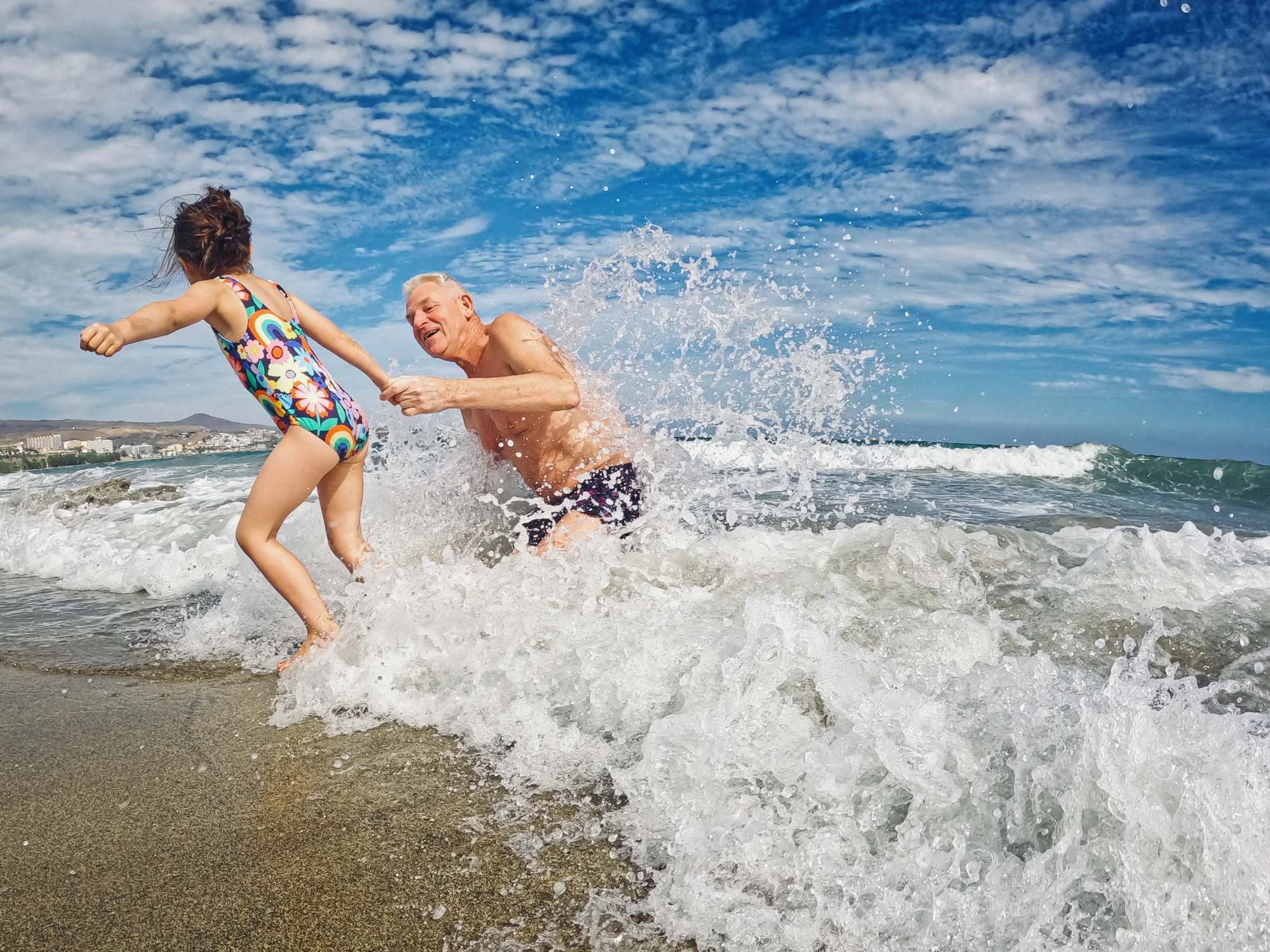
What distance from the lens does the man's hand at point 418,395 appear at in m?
3.10

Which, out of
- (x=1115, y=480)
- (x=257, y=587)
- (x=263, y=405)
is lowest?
(x=1115, y=480)

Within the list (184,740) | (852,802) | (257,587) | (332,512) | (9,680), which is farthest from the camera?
(257,587)

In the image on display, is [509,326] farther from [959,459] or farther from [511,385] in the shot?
[959,459]

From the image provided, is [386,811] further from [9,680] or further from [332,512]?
[9,680]

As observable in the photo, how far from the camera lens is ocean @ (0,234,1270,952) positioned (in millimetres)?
1676

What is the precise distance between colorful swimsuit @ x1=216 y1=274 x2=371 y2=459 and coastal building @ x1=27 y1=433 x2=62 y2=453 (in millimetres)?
21027

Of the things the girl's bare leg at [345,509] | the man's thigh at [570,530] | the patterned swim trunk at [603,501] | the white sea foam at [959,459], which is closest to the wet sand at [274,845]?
the girl's bare leg at [345,509]

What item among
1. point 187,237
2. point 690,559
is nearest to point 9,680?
point 187,237

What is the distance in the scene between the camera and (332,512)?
3850 millimetres

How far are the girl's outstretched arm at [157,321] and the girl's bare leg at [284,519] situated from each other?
610 mm

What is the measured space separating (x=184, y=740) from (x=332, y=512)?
4.41 ft

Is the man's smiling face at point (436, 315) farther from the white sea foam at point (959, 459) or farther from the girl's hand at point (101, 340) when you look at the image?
the white sea foam at point (959, 459)

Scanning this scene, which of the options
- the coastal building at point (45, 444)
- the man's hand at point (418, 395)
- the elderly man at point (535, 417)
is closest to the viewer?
the man's hand at point (418, 395)

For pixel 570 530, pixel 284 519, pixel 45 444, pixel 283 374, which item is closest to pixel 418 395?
pixel 283 374
